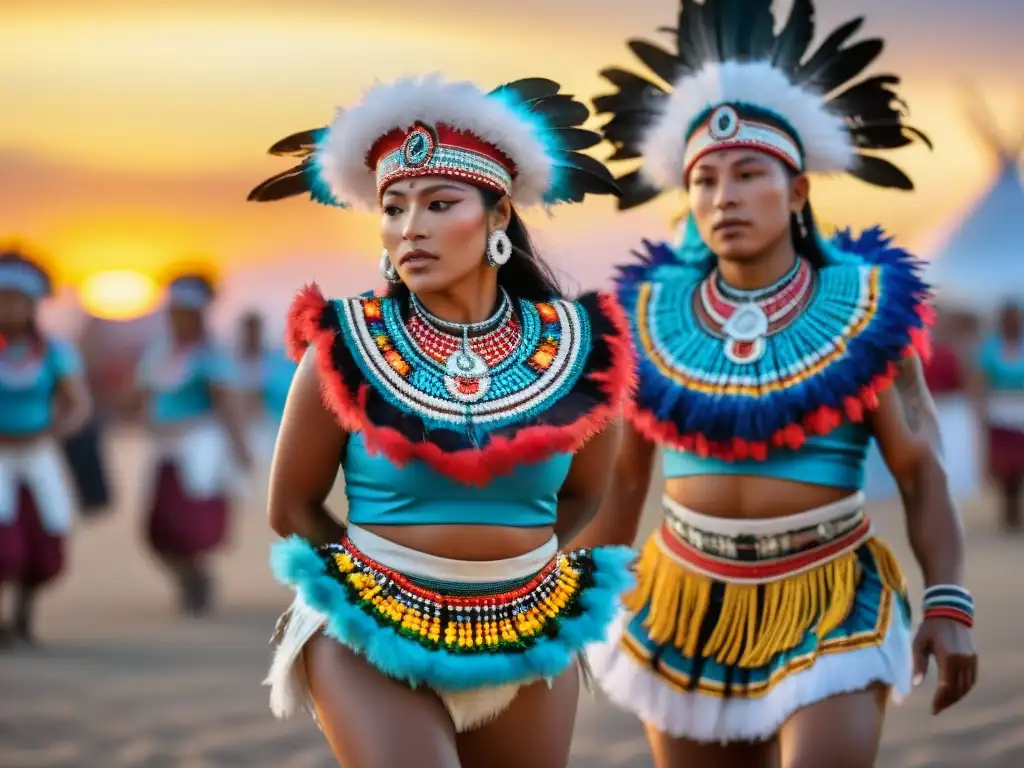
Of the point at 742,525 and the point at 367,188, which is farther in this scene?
the point at 742,525

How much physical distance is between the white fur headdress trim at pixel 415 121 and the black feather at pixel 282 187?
111 millimetres

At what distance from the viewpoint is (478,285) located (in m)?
3.88

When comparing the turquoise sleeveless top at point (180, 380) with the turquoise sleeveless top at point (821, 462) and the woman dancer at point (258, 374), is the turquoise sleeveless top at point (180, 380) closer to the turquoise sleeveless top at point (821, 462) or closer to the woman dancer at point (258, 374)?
the woman dancer at point (258, 374)

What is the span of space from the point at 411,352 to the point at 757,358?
127 centimetres

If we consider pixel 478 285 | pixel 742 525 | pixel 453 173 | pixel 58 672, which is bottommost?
pixel 58 672

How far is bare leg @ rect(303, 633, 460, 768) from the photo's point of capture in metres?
3.48

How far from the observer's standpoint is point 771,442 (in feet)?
14.7

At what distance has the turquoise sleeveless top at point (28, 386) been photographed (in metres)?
9.78

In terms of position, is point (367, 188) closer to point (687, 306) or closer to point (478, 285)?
point (478, 285)

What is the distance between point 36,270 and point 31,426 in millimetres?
979

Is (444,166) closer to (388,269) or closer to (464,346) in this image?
(388,269)

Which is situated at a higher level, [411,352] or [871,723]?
[411,352]

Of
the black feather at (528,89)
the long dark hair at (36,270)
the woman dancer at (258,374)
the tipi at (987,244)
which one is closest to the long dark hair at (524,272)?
the black feather at (528,89)

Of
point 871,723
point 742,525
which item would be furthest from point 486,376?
point 871,723
